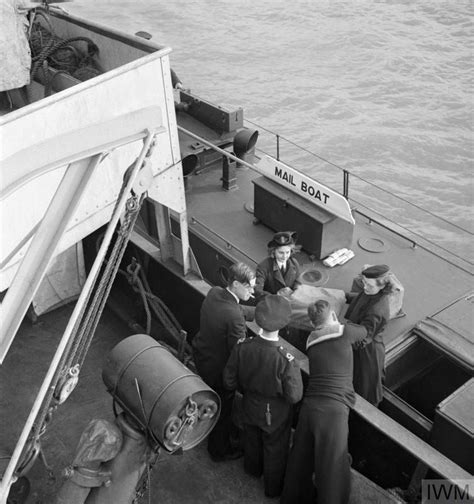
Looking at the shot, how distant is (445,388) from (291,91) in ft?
50.2

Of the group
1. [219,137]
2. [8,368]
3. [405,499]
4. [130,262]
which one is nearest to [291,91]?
[219,137]

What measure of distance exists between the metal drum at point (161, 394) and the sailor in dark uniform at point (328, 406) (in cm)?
74

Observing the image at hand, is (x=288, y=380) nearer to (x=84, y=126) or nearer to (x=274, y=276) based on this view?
(x=274, y=276)

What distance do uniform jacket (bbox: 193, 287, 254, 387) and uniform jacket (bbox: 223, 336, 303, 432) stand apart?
31cm

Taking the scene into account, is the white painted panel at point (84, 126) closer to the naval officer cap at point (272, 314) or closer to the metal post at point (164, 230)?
the metal post at point (164, 230)

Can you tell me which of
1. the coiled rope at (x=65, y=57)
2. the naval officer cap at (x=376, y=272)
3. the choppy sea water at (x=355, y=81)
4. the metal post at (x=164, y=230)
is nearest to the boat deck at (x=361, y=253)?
the metal post at (x=164, y=230)

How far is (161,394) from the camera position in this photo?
459cm

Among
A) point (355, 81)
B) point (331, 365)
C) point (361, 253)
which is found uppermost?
point (331, 365)

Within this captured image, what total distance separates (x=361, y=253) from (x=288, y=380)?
10.0 ft

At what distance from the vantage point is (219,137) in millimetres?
9312

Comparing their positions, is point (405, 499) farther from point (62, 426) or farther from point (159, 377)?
point (62, 426)

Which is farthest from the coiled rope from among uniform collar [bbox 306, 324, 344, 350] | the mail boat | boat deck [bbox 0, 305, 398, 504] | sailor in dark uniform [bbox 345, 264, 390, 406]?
uniform collar [bbox 306, 324, 344, 350]

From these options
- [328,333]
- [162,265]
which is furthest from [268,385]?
[162,265]

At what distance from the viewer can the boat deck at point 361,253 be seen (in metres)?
6.99
